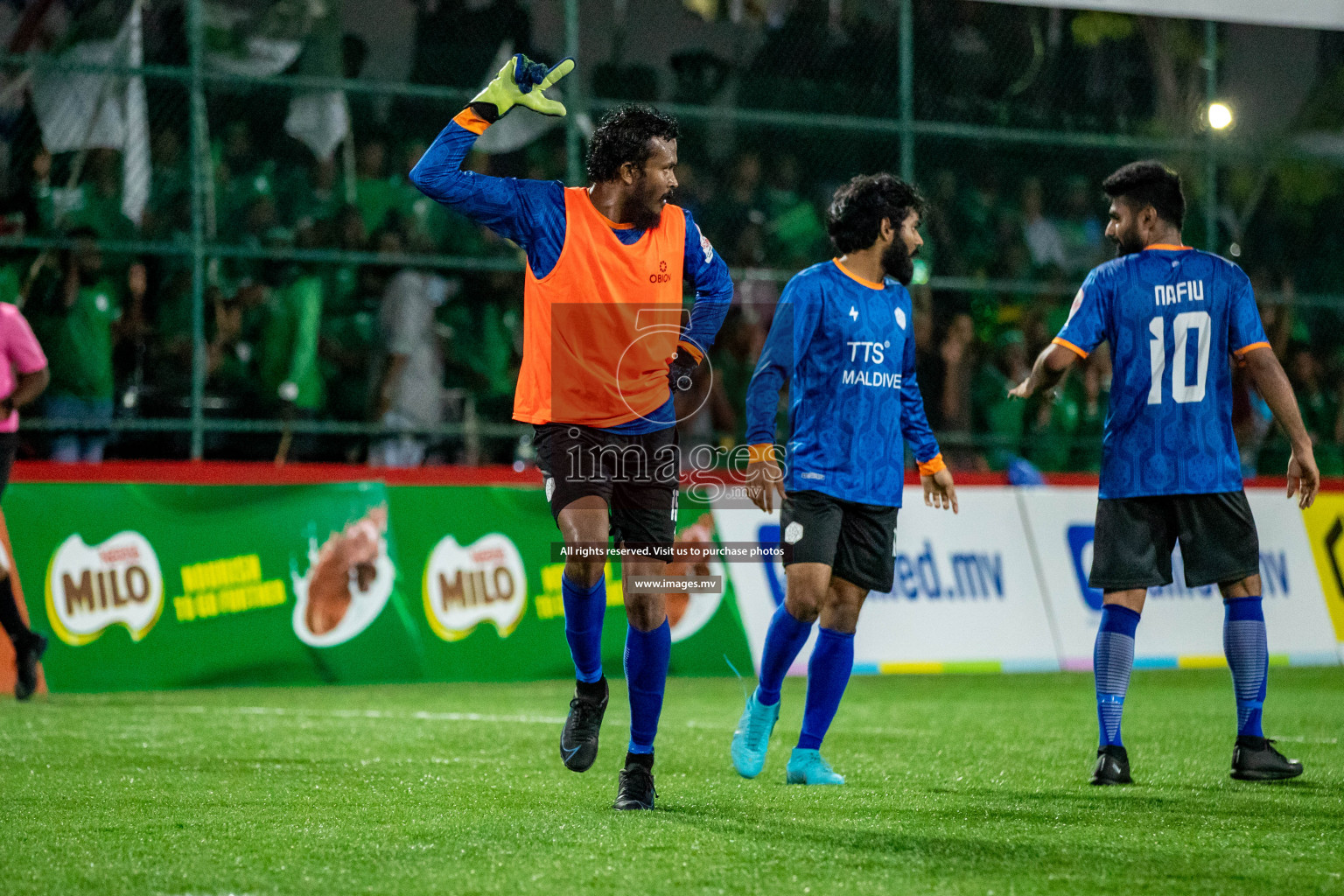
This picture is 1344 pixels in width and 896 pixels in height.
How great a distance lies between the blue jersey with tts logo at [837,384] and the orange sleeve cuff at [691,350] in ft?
1.15

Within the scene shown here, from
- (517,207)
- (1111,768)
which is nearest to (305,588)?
(517,207)

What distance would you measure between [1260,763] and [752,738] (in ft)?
5.96

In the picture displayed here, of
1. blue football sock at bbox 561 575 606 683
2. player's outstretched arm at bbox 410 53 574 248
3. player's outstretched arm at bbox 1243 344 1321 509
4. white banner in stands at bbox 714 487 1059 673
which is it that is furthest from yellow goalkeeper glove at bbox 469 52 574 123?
white banner in stands at bbox 714 487 1059 673

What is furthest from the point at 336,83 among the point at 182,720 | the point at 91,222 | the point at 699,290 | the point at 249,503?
the point at 699,290

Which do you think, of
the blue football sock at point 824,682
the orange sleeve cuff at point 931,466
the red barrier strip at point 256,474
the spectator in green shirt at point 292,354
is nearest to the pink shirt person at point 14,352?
the red barrier strip at point 256,474

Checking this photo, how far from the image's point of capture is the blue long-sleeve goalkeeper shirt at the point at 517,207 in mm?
5051

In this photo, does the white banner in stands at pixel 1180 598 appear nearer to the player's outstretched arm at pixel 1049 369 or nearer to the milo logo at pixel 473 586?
the milo logo at pixel 473 586

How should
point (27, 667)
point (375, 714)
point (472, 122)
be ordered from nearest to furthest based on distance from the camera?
point (472, 122)
point (375, 714)
point (27, 667)

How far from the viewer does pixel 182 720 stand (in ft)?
25.8

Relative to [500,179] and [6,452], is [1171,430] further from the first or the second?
[6,452]

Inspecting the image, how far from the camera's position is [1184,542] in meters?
6.02

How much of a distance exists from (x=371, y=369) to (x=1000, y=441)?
4.94m

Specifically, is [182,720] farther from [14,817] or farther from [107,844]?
[107,844]

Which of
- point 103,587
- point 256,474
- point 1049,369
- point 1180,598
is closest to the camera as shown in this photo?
point 1049,369
